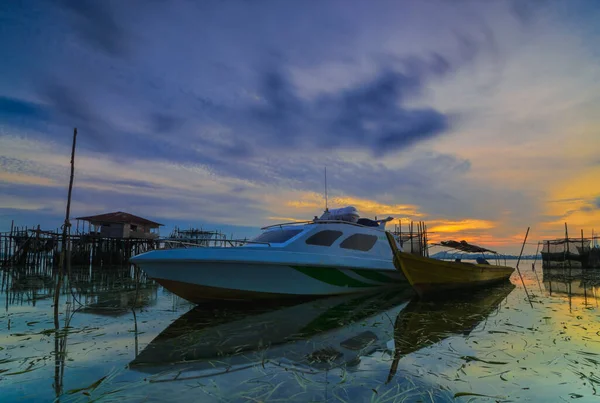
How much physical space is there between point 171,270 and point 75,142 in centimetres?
415

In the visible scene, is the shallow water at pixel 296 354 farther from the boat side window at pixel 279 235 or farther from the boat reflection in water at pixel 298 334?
the boat side window at pixel 279 235

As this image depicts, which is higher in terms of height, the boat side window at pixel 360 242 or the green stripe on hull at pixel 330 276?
the boat side window at pixel 360 242

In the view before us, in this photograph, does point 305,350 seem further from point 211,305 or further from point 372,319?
point 211,305

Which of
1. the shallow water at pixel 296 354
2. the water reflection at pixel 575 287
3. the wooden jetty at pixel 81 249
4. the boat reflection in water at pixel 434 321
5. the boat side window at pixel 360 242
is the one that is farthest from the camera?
the wooden jetty at pixel 81 249

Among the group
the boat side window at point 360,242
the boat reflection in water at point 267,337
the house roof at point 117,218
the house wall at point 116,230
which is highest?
the house roof at point 117,218

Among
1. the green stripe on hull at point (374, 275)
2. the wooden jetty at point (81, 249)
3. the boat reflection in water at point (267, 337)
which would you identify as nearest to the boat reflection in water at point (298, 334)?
the boat reflection in water at point (267, 337)

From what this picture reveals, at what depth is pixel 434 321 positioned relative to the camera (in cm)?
732

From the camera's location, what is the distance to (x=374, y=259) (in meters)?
10.7

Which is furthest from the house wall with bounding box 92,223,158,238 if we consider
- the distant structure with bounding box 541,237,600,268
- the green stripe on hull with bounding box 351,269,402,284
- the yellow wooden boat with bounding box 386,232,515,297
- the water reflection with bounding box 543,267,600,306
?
the distant structure with bounding box 541,237,600,268

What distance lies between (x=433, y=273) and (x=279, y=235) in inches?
204

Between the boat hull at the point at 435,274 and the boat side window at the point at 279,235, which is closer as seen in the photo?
the boat side window at the point at 279,235

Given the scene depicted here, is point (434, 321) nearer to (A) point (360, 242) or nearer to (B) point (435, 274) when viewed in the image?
(A) point (360, 242)

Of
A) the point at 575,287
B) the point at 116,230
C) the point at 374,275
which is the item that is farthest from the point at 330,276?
the point at 116,230

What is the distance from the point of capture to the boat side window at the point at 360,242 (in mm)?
10133
